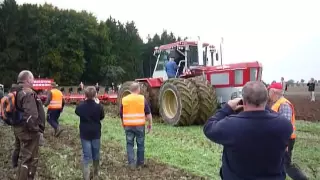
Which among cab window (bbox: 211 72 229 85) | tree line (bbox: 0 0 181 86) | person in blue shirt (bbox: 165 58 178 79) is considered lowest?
cab window (bbox: 211 72 229 85)

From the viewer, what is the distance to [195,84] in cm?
1312

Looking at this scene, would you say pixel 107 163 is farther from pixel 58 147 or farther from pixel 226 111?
pixel 226 111

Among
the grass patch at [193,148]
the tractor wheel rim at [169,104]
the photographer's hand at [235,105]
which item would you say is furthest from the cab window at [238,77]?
the photographer's hand at [235,105]

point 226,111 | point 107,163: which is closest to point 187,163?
point 107,163

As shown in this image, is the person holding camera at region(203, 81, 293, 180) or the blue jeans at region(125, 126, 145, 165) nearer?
the person holding camera at region(203, 81, 293, 180)

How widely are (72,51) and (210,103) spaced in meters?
48.0

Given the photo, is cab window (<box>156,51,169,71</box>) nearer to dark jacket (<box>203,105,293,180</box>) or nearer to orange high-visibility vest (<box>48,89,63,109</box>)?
orange high-visibility vest (<box>48,89,63,109</box>)

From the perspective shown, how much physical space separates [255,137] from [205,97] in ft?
31.2

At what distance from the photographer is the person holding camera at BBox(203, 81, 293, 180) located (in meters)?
3.32

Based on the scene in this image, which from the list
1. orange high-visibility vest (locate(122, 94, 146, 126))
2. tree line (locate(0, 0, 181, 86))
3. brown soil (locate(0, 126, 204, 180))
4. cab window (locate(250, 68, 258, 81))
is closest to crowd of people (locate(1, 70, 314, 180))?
orange high-visibility vest (locate(122, 94, 146, 126))

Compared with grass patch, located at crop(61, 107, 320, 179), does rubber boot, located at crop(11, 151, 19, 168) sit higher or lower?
higher

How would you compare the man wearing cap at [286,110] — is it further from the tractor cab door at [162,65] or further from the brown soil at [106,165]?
the tractor cab door at [162,65]

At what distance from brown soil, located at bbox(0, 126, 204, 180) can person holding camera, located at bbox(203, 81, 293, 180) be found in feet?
11.8

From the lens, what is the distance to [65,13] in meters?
63.7
